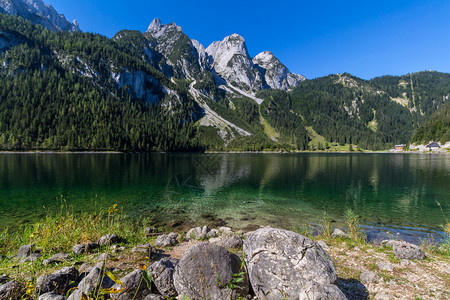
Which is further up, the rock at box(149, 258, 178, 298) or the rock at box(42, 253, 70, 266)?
the rock at box(149, 258, 178, 298)

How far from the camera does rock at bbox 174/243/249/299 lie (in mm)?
6082

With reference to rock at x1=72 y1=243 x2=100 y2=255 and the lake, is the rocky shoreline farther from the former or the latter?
the lake

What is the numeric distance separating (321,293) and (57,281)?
773 cm

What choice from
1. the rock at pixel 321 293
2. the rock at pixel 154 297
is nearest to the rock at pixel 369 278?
the rock at pixel 321 293

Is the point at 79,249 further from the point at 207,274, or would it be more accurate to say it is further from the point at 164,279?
the point at 207,274

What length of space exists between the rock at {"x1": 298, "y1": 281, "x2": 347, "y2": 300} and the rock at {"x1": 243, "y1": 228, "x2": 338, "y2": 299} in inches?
10.6

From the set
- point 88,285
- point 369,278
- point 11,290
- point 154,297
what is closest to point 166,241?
point 154,297

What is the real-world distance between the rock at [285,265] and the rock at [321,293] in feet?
0.88

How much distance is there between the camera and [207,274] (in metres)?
6.29

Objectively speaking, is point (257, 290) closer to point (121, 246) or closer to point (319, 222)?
point (121, 246)

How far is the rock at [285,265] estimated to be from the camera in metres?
6.01

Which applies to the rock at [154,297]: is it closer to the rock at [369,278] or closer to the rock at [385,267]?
the rock at [369,278]

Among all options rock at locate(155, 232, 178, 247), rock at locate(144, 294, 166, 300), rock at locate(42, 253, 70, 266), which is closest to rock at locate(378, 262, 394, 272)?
rock at locate(144, 294, 166, 300)

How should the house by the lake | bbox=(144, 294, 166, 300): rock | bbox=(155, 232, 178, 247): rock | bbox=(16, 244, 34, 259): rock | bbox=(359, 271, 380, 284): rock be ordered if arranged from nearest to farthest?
1. bbox=(144, 294, 166, 300): rock
2. bbox=(359, 271, 380, 284): rock
3. bbox=(16, 244, 34, 259): rock
4. bbox=(155, 232, 178, 247): rock
5. the house by the lake
